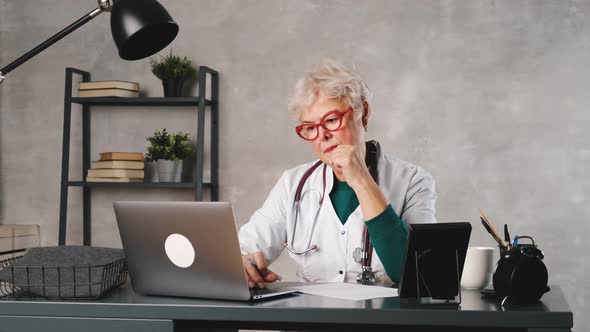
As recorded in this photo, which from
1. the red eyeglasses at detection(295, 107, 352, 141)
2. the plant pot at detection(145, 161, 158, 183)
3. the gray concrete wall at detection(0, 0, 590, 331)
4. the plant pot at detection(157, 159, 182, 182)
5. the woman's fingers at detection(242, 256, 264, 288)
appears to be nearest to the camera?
the woman's fingers at detection(242, 256, 264, 288)

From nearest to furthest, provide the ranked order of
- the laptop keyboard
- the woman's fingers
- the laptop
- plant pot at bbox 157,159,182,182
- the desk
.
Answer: the desk
the laptop
the laptop keyboard
the woman's fingers
plant pot at bbox 157,159,182,182

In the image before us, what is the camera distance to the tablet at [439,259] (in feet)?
5.04

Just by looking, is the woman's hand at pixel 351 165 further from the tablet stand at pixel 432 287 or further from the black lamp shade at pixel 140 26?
the black lamp shade at pixel 140 26

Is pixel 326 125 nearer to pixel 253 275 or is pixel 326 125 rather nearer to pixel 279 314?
pixel 253 275

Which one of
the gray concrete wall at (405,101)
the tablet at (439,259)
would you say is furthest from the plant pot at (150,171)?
the tablet at (439,259)

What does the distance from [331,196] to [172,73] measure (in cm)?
202

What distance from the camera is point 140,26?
6.32 feet

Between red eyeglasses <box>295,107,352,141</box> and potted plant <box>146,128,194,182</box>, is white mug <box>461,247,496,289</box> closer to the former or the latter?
red eyeglasses <box>295,107,352,141</box>

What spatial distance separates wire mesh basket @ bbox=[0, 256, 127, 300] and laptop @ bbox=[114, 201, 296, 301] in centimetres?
8

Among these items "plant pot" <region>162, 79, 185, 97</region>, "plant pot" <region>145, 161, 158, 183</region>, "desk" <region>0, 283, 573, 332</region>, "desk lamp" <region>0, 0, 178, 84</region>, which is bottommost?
"desk" <region>0, 283, 573, 332</region>

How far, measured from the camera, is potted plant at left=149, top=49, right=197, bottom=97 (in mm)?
4125

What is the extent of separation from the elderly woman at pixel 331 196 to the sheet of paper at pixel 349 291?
0.75 feet

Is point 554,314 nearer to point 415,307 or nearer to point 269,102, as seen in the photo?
point 415,307

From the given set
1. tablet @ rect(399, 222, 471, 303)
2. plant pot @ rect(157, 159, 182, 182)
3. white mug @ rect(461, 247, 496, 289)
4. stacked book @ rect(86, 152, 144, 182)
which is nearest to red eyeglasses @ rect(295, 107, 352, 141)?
white mug @ rect(461, 247, 496, 289)
